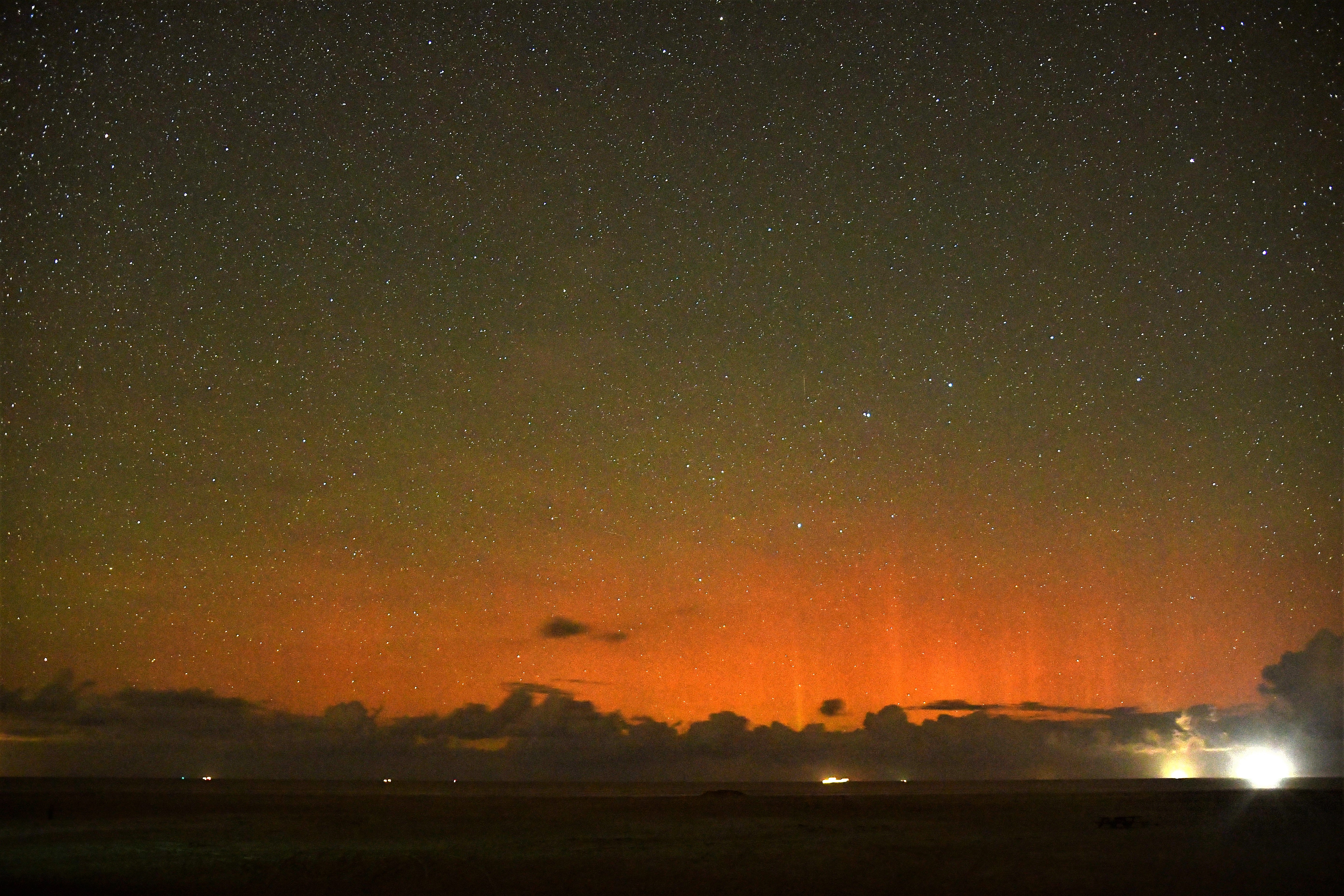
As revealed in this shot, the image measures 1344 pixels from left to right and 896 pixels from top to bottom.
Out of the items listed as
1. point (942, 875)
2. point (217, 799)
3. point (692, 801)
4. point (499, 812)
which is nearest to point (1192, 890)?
point (942, 875)

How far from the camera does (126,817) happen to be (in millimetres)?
44562

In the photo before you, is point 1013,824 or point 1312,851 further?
point 1013,824

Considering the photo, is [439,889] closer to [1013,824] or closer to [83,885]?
[83,885]

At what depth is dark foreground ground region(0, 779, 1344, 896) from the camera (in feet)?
76.8

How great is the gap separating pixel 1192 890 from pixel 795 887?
8.64 meters

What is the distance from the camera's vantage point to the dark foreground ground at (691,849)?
23.4m

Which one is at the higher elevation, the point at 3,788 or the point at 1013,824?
the point at 1013,824

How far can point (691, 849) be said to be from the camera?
99.2ft

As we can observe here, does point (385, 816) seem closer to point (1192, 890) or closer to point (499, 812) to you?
point (499, 812)

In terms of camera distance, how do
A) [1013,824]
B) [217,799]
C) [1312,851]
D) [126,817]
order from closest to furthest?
1. [1312,851]
2. [1013,824]
3. [126,817]
4. [217,799]

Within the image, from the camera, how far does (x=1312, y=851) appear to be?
27000mm

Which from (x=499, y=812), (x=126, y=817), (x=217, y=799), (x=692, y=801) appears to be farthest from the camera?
(x=217, y=799)

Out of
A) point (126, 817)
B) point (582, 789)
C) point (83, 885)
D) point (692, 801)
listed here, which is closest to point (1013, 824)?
point (692, 801)

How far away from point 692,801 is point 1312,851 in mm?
34944
